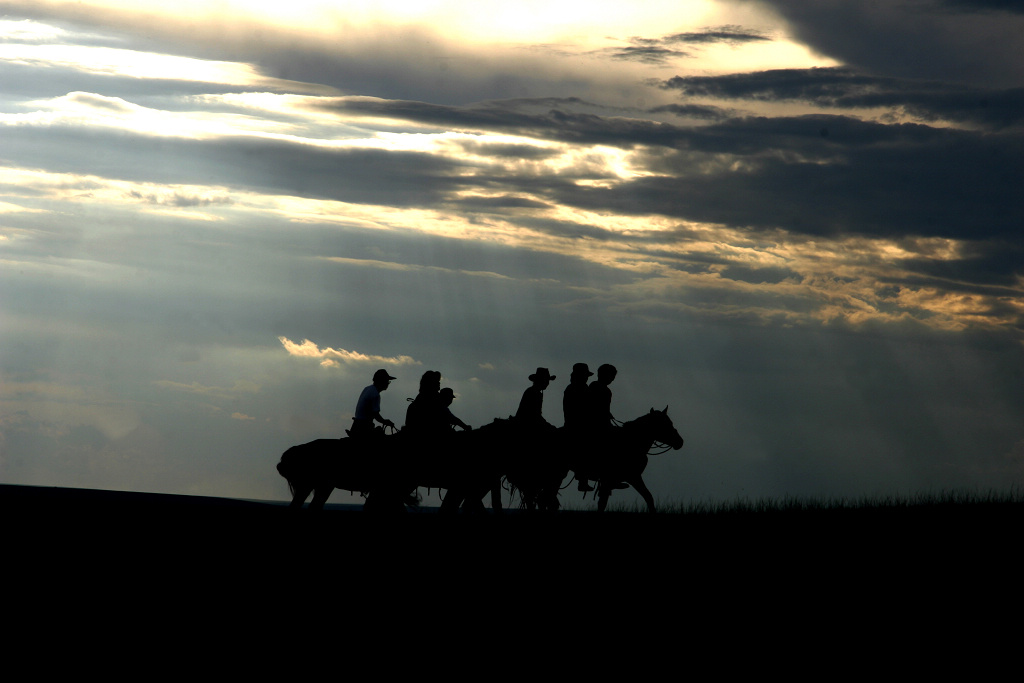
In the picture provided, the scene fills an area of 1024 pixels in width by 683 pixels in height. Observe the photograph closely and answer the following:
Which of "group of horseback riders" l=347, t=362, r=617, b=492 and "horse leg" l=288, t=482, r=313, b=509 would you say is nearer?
"group of horseback riders" l=347, t=362, r=617, b=492

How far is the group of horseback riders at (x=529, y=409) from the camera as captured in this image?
1384 cm

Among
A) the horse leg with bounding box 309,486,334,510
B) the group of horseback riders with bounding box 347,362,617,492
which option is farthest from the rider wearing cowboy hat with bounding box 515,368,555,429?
the horse leg with bounding box 309,486,334,510

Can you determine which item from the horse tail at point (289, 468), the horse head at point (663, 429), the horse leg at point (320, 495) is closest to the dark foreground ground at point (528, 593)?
the horse leg at point (320, 495)

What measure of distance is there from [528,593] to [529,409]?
23.6ft

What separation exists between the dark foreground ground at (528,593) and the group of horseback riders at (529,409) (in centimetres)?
181

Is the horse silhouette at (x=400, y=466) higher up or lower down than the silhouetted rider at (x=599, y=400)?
lower down

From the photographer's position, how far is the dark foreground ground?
6594 mm

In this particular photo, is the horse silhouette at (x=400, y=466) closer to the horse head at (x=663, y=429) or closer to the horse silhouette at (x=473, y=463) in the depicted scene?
the horse silhouette at (x=473, y=463)

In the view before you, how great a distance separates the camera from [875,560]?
10.3 meters

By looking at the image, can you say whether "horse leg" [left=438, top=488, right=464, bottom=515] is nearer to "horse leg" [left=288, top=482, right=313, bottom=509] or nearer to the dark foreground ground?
the dark foreground ground

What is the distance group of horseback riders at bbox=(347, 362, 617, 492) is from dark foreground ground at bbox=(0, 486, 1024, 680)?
1812mm

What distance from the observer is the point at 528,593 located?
326 inches

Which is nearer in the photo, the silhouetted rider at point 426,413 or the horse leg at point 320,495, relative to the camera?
the silhouetted rider at point 426,413

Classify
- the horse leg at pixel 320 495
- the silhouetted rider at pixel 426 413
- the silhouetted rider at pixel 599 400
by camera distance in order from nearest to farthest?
the silhouetted rider at pixel 426 413 → the horse leg at pixel 320 495 → the silhouetted rider at pixel 599 400
